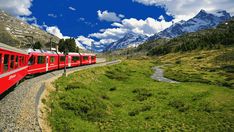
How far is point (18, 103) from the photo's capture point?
71.2 ft

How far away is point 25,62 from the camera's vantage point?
3472 cm

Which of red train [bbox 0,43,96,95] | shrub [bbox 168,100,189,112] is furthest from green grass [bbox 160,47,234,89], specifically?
red train [bbox 0,43,96,95]

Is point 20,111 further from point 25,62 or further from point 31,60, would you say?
point 31,60

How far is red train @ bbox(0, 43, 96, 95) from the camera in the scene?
70.5 ft

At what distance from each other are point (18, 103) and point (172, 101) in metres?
23.2

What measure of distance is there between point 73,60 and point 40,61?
25.3 meters

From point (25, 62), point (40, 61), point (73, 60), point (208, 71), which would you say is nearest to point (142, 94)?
point (40, 61)

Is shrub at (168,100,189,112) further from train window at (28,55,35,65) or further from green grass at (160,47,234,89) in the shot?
green grass at (160,47,234,89)

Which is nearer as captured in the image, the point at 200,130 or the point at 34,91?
the point at 34,91

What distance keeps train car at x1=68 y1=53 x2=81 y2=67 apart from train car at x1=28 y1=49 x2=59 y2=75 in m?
11.4

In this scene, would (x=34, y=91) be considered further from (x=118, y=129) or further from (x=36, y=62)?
(x=36, y=62)

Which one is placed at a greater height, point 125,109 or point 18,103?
point 18,103

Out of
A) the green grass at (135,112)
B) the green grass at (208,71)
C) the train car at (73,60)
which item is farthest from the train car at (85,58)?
the green grass at (135,112)

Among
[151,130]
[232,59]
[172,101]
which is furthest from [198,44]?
[151,130]
